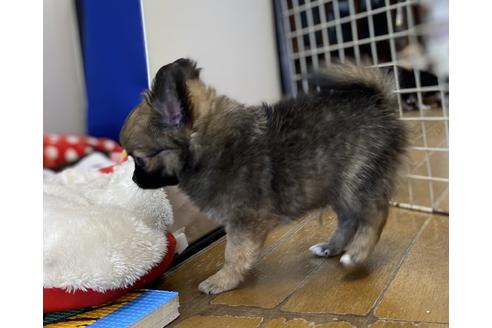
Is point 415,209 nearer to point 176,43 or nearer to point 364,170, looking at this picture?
point 364,170

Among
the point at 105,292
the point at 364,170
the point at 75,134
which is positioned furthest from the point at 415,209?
the point at 75,134

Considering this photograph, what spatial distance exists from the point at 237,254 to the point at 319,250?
31 cm

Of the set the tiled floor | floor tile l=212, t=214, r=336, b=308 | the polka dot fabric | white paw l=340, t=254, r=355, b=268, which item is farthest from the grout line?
the polka dot fabric

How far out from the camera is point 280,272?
1389 millimetres

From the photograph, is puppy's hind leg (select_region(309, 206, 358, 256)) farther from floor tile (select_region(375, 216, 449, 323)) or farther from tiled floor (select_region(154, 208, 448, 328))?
floor tile (select_region(375, 216, 449, 323))

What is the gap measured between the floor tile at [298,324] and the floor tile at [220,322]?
3 cm

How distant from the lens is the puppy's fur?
3.98ft

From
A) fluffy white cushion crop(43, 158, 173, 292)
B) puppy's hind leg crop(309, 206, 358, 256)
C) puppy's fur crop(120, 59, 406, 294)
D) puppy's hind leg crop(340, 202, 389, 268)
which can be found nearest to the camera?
fluffy white cushion crop(43, 158, 173, 292)

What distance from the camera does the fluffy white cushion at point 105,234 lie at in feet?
3.63

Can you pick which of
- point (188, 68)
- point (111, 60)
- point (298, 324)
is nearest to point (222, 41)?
point (111, 60)

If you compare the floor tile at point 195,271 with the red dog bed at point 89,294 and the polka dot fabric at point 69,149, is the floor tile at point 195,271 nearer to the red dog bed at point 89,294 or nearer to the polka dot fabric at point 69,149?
the red dog bed at point 89,294

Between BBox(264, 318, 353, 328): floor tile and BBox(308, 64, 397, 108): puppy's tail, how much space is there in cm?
59

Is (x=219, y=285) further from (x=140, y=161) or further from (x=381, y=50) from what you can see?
(x=381, y=50)
